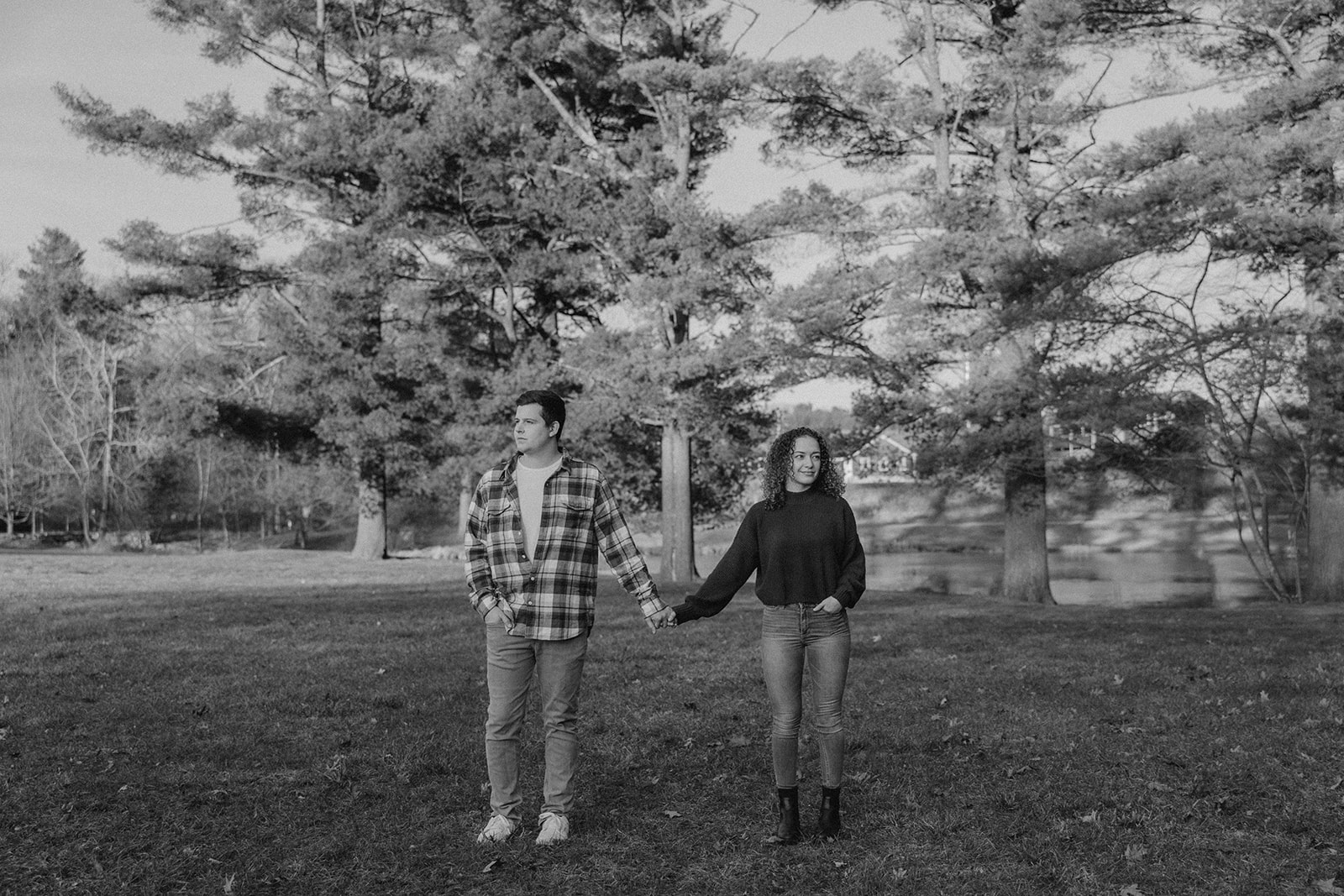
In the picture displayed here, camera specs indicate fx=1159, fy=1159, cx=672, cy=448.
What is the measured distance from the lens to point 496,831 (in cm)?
541

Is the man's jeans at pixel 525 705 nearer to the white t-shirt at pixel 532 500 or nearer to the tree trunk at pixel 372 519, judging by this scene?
the white t-shirt at pixel 532 500

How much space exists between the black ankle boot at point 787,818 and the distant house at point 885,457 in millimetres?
13696

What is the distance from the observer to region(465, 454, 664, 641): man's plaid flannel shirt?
5297mm

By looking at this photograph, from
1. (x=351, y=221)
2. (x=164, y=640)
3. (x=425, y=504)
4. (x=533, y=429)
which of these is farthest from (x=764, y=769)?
(x=425, y=504)

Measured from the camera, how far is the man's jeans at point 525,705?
5.35 metres

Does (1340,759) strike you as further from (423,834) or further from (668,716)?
(423,834)

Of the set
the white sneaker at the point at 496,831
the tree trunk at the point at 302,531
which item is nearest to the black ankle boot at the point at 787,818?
the white sneaker at the point at 496,831

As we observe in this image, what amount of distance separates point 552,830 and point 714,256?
54.4ft

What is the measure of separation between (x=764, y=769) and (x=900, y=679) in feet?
11.2

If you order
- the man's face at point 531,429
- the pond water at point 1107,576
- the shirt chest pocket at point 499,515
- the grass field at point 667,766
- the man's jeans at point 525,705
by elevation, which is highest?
the man's face at point 531,429

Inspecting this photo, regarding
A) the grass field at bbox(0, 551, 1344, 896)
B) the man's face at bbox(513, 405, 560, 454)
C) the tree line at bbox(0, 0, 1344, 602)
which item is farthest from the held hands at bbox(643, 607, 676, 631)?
the tree line at bbox(0, 0, 1344, 602)

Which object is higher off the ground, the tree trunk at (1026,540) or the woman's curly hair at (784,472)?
the woman's curly hair at (784,472)

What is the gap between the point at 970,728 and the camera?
26.1 feet

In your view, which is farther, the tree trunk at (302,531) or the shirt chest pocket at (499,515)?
the tree trunk at (302,531)
